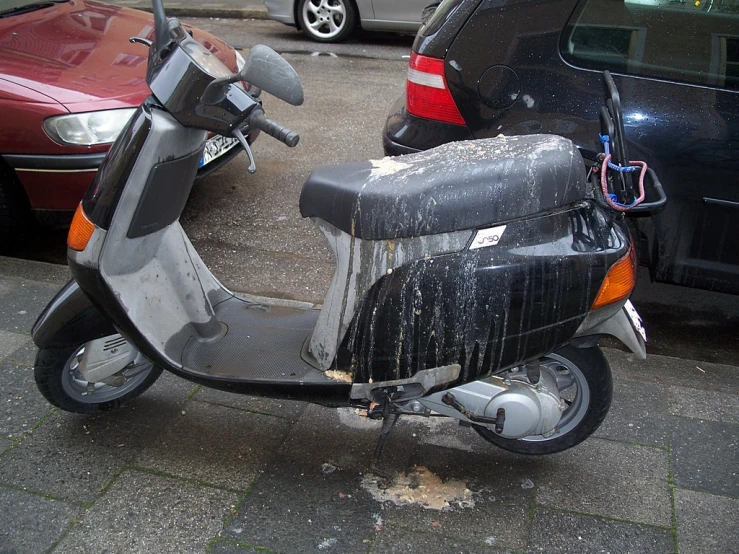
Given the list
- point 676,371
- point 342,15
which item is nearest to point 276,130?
point 676,371

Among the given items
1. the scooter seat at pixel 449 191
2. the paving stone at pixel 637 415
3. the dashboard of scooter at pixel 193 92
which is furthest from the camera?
the paving stone at pixel 637 415

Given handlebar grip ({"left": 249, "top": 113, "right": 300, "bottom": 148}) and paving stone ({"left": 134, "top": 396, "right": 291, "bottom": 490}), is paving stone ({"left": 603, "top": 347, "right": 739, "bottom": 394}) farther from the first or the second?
handlebar grip ({"left": 249, "top": 113, "right": 300, "bottom": 148})

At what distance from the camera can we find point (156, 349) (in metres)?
2.60

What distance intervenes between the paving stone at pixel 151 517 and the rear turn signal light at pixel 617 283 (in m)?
1.35

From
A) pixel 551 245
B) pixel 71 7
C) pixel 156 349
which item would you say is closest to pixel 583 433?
pixel 551 245

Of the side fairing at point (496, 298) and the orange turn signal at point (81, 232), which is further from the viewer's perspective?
the orange turn signal at point (81, 232)

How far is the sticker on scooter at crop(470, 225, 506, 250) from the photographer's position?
2139 millimetres

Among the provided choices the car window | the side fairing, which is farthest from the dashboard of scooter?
the car window

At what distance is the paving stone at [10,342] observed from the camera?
129 inches

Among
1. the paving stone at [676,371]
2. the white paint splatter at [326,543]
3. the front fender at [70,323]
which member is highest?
the front fender at [70,323]

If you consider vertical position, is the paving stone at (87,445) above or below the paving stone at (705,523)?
above

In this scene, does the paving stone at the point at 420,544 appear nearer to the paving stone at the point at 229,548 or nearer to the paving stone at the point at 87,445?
the paving stone at the point at 229,548

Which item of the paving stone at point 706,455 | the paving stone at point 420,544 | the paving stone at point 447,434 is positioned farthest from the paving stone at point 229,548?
the paving stone at point 706,455

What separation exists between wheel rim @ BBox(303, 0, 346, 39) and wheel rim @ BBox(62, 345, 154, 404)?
6812 mm
